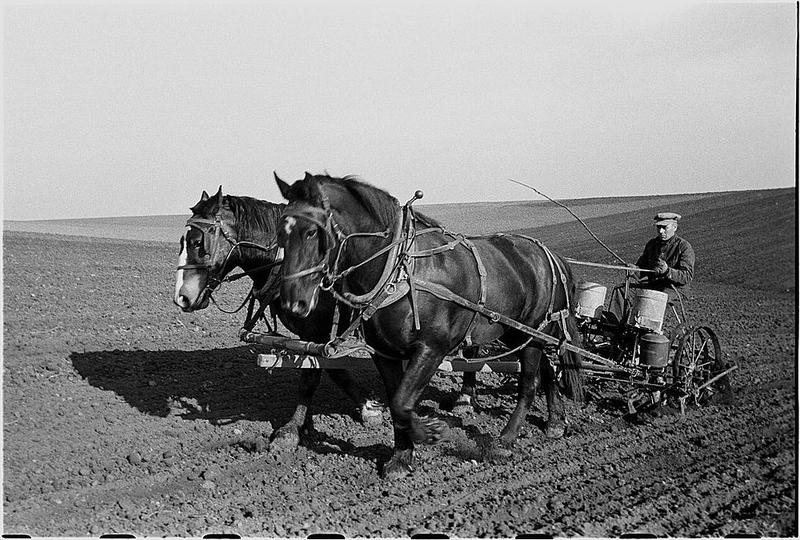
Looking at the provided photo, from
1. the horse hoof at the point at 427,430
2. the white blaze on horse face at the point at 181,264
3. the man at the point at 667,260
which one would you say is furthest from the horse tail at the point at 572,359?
the white blaze on horse face at the point at 181,264

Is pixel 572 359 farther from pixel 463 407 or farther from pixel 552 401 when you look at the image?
pixel 463 407

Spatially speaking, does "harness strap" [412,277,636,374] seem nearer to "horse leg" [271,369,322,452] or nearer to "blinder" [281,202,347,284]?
"blinder" [281,202,347,284]

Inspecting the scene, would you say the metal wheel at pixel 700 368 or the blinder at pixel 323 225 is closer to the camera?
the blinder at pixel 323 225

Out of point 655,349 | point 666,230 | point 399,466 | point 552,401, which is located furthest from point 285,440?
point 666,230

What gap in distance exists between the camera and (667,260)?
295 inches

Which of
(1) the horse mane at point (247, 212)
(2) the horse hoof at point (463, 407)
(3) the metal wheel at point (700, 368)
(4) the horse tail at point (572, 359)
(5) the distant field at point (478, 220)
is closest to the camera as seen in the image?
(1) the horse mane at point (247, 212)

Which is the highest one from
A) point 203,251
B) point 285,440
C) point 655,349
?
point 203,251

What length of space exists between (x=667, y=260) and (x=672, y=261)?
0.17ft

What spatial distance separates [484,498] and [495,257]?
200 cm

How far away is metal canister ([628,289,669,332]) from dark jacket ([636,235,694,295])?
220 mm

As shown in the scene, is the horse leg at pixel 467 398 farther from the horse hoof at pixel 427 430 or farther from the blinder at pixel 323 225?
the blinder at pixel 323 225

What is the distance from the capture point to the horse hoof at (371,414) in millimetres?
7105

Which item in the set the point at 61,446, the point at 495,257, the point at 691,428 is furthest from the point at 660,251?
the point at 61,446

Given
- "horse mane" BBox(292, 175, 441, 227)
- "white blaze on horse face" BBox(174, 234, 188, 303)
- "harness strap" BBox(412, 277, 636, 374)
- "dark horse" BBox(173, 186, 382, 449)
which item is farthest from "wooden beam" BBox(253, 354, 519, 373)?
"horse mane" BBox(292, 175, 441, 227)
